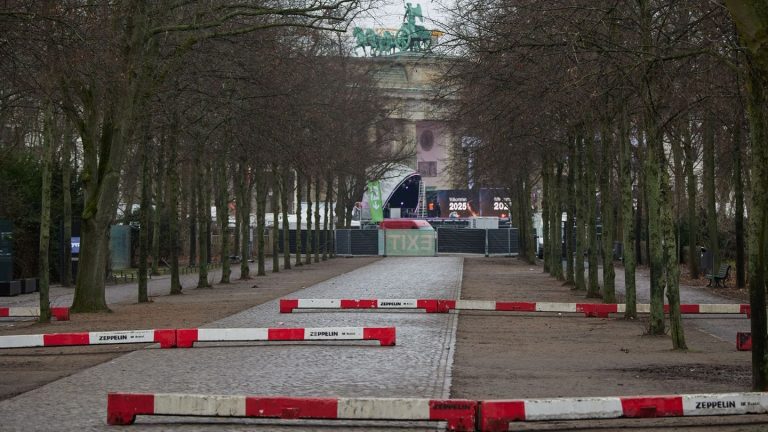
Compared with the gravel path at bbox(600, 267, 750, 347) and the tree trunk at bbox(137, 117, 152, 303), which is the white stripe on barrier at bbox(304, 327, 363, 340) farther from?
the tree trunk at bbox(137, 117, 152, 303)

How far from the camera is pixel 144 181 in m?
32.1

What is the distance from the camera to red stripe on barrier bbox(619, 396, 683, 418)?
1134 cm

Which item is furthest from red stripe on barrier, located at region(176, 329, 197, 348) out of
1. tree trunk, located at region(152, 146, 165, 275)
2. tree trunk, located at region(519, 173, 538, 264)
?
tree trunk, located at region(519, 173, 538, 264)

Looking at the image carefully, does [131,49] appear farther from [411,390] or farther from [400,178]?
[400,178]

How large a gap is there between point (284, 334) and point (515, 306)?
9243 mm

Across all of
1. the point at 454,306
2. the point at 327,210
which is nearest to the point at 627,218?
the point at 454,306

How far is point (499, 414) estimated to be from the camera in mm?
10938

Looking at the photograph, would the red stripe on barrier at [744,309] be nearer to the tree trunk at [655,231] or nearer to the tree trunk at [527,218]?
the tree trunk at [655,231]

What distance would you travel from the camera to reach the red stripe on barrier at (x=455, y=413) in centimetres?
1092

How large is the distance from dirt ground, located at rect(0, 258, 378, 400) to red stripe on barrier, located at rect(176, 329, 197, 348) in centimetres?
65

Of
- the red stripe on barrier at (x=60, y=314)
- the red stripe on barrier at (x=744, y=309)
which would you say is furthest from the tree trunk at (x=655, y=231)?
the red stripe on barrier at (x=60, y=314)

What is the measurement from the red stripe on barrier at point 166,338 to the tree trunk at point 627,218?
345 inches

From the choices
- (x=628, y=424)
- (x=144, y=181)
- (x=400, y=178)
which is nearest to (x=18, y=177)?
(x=144, y=181)

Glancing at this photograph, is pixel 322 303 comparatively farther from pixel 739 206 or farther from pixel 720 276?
pixel 720 276
